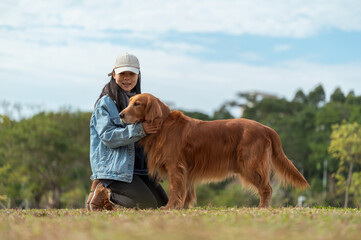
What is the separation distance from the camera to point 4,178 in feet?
120

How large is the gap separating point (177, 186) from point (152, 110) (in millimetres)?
1063

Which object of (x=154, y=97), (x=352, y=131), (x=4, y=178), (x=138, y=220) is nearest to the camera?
(x=138, y=220)

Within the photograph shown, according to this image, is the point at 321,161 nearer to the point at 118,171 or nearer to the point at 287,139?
the point at 287,139

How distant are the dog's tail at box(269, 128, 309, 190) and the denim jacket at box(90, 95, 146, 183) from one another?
1.91 meters

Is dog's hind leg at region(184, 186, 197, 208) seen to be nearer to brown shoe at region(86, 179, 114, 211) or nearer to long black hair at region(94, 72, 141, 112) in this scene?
brown shoe at region(86, 179, 114, 211)

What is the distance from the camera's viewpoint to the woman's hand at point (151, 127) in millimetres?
6418

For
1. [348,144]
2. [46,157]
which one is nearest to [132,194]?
[348,144]

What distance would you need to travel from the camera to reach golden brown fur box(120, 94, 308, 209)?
21.0 ft

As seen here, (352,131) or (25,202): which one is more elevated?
(352,131)

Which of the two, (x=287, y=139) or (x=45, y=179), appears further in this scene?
(x=287, y=139)

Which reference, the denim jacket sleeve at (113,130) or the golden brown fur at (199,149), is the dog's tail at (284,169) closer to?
the golden brown fur at (199,149)

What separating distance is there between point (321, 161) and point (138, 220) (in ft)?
153

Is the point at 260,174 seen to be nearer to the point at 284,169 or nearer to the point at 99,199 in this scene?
the point at 284,169

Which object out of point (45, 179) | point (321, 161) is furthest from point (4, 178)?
point (321, 161)
